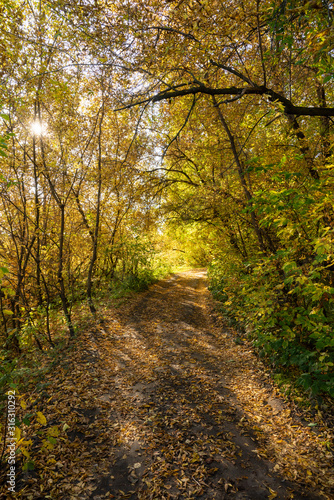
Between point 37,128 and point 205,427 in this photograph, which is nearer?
point 205,427

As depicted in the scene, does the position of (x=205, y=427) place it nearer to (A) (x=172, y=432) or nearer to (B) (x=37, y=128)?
(A) (x=172, y=432)

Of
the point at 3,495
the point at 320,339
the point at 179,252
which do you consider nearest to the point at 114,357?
the point at 3,495

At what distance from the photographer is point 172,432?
3836mm

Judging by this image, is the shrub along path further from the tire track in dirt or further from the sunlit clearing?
the sunlit clearing

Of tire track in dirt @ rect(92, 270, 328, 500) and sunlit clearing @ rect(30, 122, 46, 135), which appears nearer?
tire track in dirt @ rect(92, 270, 328, 500)

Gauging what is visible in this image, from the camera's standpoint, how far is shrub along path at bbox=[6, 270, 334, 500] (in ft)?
9.91

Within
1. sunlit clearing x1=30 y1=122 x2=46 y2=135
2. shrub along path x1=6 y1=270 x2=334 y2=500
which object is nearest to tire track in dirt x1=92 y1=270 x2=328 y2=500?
shrub along path x1=6 y1=270 x2=334 y2=500

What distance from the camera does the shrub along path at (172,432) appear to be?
119 inches

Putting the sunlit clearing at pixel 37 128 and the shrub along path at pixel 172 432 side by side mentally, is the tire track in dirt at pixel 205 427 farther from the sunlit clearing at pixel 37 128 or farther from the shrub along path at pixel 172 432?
the sunlit clearing at pixel 37 128

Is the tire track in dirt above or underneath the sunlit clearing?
underneath

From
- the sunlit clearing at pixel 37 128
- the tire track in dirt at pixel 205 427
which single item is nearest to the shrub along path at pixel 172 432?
the tire track in dirt at pixel 205 427

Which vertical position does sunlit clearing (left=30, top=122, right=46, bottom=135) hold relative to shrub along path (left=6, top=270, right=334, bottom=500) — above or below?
above

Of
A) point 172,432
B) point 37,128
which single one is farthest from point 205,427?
point 37,128

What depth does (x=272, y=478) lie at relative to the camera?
3.10m
